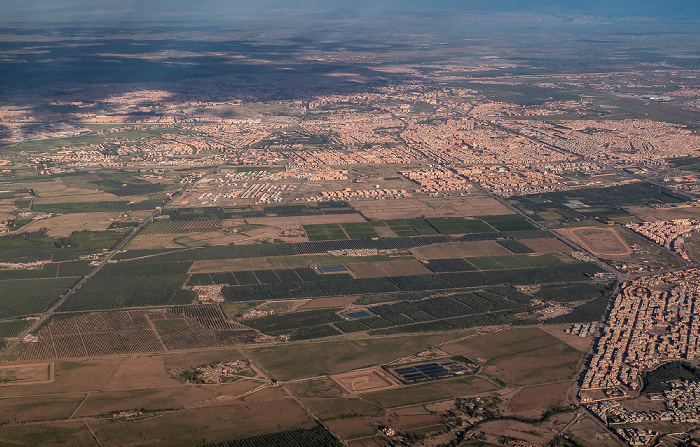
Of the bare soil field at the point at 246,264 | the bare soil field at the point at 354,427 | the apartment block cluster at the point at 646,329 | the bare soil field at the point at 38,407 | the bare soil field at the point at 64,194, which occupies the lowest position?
the bare soil field at the point at 354,427

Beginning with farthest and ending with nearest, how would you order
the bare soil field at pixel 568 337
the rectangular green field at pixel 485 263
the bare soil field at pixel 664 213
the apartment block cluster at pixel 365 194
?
the apartment block cluster at pixel 365 194, the bare soil field at pixel 664 213, the rectangular green field at pixel 485 263, the bare soil field at pixel 568 337

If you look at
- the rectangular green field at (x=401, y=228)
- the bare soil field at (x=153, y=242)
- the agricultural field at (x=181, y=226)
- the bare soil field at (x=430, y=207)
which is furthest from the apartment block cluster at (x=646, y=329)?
the agricultural field at (x=181, y=226)

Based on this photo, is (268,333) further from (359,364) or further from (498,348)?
(498,348)

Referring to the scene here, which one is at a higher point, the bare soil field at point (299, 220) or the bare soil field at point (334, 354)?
the bare soil field at point (299, 220)

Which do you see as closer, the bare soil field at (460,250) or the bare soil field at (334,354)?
the bare soil field at (334,354)

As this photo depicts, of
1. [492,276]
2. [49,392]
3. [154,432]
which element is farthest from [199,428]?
[492,276]

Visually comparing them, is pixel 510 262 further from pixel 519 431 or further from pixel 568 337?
pixel 519 431

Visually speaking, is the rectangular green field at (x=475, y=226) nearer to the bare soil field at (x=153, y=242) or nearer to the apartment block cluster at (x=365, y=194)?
the apartment block cluster at (x=365, y=194)
